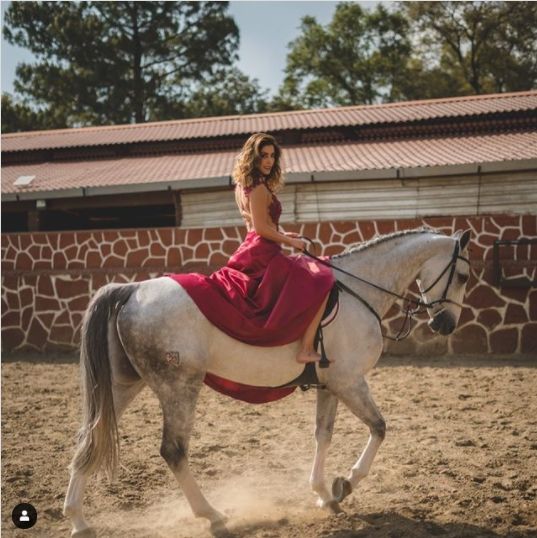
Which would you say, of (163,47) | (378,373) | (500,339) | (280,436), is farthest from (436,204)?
(163,47)

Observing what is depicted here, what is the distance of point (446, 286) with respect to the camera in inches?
173

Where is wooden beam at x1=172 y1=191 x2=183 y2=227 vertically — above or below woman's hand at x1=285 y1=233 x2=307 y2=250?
above

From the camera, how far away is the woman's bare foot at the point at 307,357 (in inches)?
159

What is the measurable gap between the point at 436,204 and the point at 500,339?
2.36 m

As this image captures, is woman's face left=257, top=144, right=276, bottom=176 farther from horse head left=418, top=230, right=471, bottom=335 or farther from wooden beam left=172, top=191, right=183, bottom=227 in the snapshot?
wooden beam left=172, top=191, right=183, bottom=227

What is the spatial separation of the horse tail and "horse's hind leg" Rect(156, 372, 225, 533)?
0.35 m

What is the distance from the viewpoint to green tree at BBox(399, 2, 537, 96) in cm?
2648

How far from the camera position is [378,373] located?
8.75 meters

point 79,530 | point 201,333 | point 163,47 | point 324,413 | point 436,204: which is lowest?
point 79,530

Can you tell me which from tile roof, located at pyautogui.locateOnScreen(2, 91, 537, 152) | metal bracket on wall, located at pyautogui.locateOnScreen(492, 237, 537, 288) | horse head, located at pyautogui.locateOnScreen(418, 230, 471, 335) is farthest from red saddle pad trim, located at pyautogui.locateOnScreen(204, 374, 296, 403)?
tile roof, located at pyautogui.locateOnScreen(2, 91, 537, 152)

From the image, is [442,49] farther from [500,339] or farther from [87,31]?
[500,339]

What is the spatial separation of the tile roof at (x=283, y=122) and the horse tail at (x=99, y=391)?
9922 millimetres

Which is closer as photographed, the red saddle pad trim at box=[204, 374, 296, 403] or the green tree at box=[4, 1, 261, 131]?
the red saddle pad trim at box=[204, 374, 296, 403]

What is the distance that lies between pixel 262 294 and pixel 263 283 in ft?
0.23
